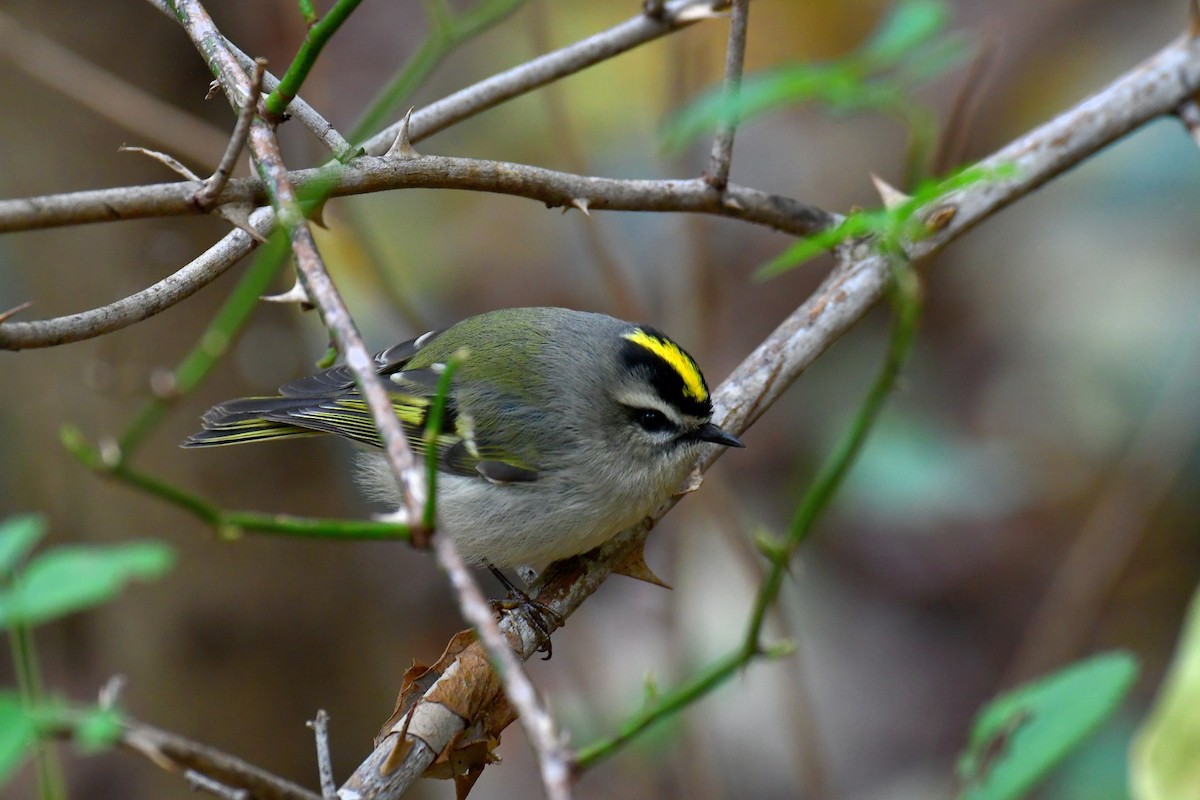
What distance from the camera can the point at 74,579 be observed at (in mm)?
1396

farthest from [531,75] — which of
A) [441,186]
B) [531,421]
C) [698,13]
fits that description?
[531,421]

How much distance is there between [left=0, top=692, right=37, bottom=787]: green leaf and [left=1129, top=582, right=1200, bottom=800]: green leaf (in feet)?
6.57

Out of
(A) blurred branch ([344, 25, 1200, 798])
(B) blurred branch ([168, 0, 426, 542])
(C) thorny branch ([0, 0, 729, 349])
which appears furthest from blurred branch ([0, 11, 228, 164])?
(A) blurred branch ([344, 25, 1200, 798])

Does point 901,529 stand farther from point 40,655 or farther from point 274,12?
point 40,655

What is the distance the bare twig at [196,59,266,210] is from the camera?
160 centimetres

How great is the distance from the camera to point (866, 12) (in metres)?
7.09

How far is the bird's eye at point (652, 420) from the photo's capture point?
3076 millimetres

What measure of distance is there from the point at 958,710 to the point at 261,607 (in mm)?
3190

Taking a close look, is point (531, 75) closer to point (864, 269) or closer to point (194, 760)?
point (864, 269)

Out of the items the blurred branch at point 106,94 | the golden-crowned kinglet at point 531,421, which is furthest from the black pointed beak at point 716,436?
the blurred branch at point 106,94

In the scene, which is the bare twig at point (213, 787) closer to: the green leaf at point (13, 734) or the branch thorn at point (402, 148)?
the green leaf at point (13, 734)

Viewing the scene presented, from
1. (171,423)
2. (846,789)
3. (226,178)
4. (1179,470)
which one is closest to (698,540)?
(846,789)

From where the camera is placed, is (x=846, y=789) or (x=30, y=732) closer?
(x=30, y=732)

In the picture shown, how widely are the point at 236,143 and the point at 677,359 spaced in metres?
1.62
